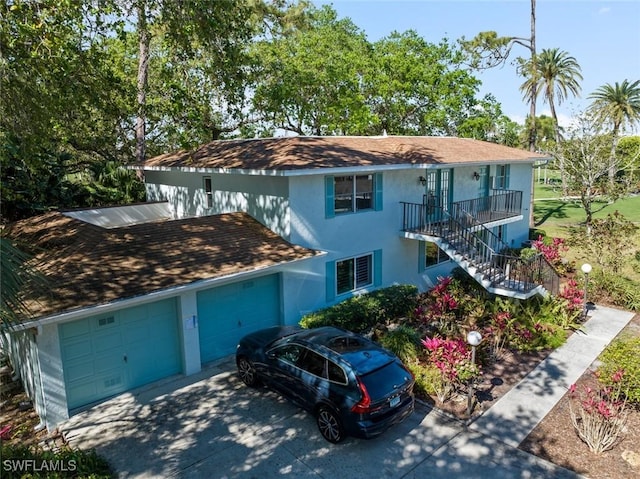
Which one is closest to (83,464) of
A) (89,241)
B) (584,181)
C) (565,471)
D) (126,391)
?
(126,391)

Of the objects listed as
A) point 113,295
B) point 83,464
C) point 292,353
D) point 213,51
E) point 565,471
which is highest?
point 213,51

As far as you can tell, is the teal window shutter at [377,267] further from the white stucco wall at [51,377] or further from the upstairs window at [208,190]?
the white stucco wall at [51,377]

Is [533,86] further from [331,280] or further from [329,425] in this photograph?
[329,425]

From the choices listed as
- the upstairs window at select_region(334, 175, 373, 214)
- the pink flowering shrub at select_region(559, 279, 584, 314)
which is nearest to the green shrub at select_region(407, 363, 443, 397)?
the upstairs window at select_region(334, 175, 373, 214)

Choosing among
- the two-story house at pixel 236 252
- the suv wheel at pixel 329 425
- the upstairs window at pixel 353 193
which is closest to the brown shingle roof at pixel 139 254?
the two-story house at pixel 236 252

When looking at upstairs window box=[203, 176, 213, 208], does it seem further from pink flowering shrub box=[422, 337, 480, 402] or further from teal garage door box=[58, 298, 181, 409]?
pink flowering shrub box=[422, 337, 480, 402]

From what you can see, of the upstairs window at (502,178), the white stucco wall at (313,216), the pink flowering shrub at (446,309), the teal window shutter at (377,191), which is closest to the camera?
the white stucco wall at (313,216)

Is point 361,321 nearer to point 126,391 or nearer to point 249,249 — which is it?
point 249,249
